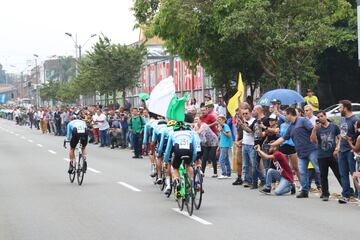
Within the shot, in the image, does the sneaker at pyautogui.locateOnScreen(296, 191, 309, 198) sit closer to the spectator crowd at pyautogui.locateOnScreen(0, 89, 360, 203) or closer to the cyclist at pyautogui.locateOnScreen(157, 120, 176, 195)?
the spectator crowd at pyautogui.locateOnScreen(0, 89, 360, 203)

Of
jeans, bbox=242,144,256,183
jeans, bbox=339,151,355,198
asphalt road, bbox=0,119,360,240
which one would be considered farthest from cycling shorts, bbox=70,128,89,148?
jeans, bbox=339,151,355,198

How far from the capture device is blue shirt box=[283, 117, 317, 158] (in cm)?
1567

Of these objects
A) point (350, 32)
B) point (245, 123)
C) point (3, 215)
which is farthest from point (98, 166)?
point (350, 32)

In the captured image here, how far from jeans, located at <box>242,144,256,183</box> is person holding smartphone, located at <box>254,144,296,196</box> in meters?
1.06

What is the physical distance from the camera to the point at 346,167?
1451 centimetres

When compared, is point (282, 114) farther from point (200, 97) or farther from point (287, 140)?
point (200, 97)

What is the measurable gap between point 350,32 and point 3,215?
100 ft

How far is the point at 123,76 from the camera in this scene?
54.9m

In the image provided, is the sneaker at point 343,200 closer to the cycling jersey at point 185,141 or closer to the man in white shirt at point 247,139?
the cycling jersey at point 185,141

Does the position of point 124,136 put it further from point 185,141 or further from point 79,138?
point 185,141

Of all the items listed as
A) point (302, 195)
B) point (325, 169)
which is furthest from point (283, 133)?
point (325, 169)

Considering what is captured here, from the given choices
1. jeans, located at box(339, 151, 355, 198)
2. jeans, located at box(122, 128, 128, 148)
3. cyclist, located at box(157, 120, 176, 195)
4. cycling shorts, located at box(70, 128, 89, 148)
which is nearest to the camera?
cyclist, located at box(157, 120, 176, 195)

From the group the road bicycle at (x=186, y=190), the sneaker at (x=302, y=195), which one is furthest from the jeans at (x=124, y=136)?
the road bicycle at (x=186, y=190)

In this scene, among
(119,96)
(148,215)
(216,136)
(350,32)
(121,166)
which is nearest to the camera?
(148,215)
